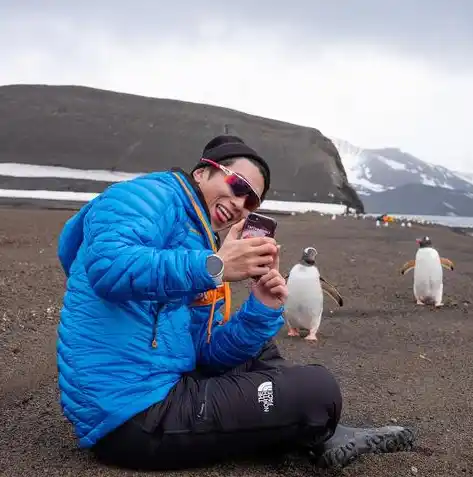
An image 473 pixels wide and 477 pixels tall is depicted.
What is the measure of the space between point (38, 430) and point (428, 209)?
8564cm

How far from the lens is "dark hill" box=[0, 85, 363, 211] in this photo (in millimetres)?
25391

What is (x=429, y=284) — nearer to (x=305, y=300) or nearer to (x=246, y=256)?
(x=305, y=300)

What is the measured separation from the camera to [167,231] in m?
2.07

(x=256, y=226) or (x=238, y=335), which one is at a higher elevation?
(x=256, y=226)

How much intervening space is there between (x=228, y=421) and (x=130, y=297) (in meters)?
0.57

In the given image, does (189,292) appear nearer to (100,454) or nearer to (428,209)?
(100,454)

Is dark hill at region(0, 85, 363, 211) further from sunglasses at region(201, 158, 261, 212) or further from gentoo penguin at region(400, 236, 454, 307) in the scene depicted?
sunglasses at region(201, 158, 261, 212)

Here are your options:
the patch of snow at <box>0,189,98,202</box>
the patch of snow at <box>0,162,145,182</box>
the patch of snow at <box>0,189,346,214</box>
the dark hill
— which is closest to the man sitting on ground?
the patch of snow at <box>0,189,346,214</box>

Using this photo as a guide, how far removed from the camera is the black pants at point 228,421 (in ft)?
6.75

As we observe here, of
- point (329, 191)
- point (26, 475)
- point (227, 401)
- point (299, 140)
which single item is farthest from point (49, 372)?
point (299, 140)

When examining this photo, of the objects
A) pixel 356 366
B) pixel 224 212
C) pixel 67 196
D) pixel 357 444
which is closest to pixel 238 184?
pixel 224 212

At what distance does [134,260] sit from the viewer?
5.97 ft

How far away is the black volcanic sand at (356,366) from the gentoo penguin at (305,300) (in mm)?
133

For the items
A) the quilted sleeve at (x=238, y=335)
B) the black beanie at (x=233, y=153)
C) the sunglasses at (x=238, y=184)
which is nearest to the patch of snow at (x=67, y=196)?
the quilted sleeve at (x=238, y=335)
